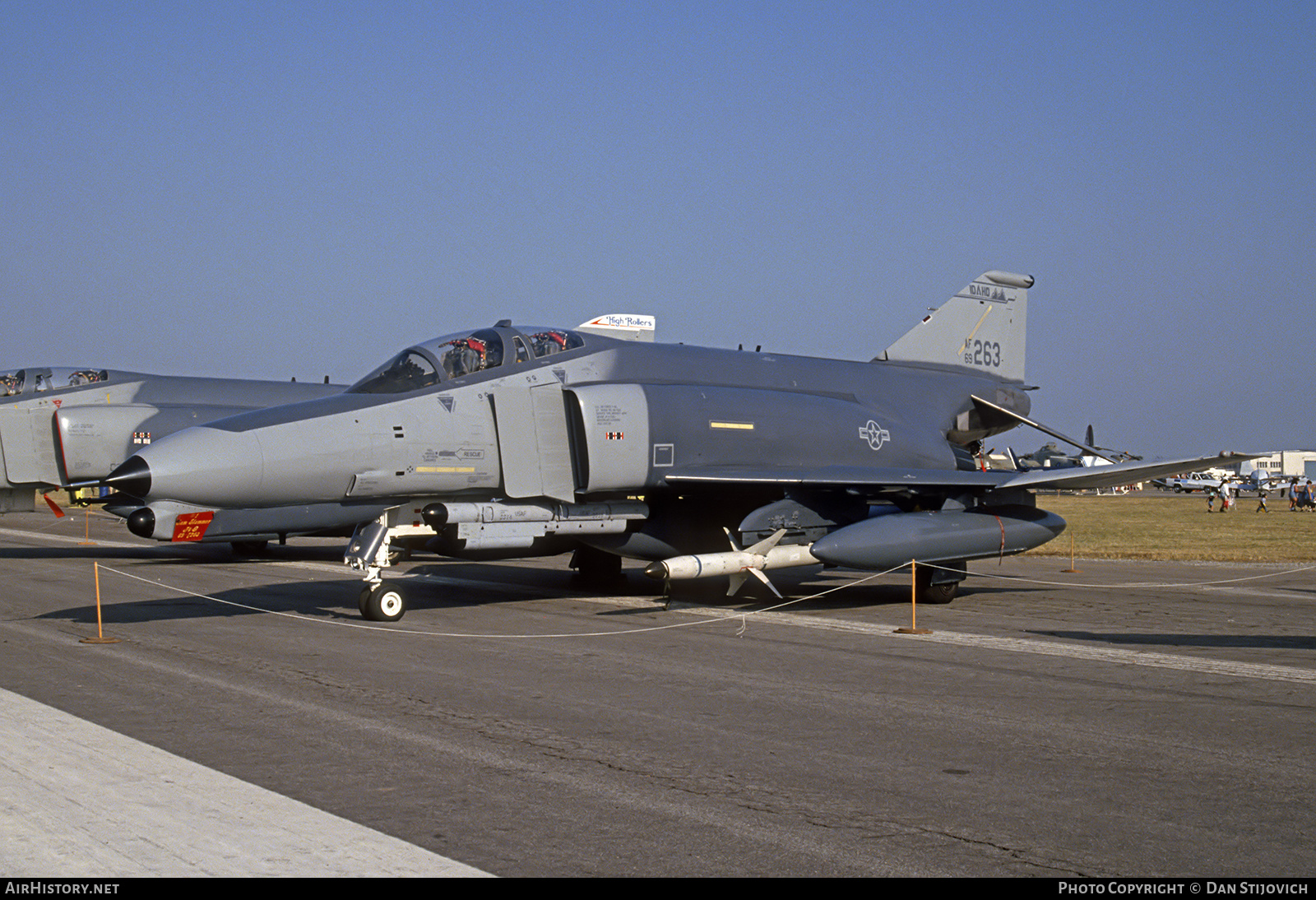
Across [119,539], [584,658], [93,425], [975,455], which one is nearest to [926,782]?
[584,658]

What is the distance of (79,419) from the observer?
19.5 metres

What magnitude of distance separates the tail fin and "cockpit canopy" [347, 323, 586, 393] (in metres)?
6.65

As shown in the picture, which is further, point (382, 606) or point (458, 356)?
point (458, 356)

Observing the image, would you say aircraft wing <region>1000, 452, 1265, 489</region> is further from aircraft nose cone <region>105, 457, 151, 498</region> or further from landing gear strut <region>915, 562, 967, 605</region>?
aircraft nose cone <region>105, 457, 151, 498</region>

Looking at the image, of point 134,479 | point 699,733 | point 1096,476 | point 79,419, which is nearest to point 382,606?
point 134,479

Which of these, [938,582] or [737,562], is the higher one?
[737,562]

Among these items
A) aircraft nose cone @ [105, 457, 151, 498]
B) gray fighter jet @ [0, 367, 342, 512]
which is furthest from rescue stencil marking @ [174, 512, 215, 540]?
aircraft nose cone @ [105, 457, 151, 498]

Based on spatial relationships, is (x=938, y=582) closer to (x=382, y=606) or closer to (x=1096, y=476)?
(x=1096, y=476)

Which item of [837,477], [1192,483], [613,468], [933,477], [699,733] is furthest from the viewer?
[1192,483]

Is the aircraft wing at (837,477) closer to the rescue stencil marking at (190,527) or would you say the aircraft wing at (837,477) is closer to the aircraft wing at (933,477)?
the aircraft wing at (933,477)

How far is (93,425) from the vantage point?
64.0 feet

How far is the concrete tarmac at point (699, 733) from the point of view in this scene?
467cm

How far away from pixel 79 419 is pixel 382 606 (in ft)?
34.3
